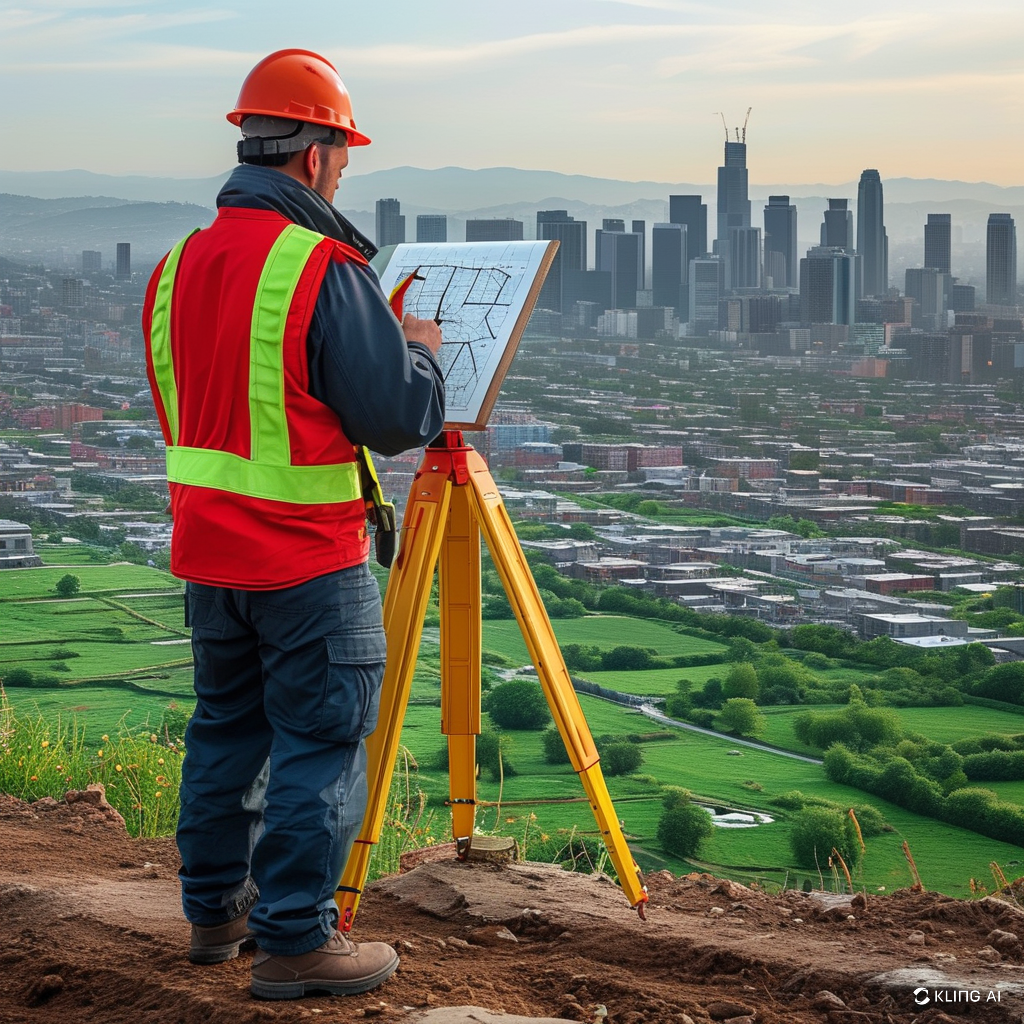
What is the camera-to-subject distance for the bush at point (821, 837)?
7.02 metres

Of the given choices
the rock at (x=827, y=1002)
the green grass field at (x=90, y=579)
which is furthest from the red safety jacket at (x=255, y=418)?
the green grass field at (x=90, y=579)

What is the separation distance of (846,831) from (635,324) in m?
22.7

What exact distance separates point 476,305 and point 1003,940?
7.53ft

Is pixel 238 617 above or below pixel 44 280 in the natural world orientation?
below

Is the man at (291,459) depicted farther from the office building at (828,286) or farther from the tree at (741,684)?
the office building at (828,286)

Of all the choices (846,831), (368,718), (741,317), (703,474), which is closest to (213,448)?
(368,718)

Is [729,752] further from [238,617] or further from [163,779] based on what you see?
[238,617]

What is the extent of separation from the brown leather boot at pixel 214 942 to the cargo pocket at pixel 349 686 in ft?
2.02

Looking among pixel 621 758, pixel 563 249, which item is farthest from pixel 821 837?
pixel 563 249

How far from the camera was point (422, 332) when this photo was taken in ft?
9.88

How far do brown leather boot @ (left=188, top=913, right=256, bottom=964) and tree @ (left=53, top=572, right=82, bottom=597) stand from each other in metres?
11.1

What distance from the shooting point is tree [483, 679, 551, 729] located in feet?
25.7

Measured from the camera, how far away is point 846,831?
286 inches

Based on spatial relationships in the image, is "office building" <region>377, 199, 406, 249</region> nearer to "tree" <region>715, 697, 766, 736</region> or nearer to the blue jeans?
"tree" <region>715, 697, 766, 736</region>
